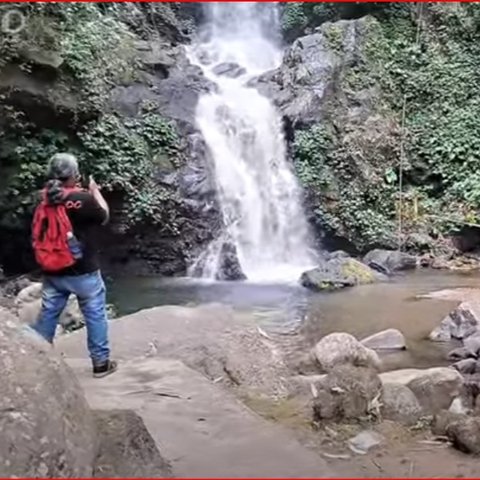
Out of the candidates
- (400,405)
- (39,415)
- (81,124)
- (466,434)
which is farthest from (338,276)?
(39,415)

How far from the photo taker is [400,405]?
4.62 metres

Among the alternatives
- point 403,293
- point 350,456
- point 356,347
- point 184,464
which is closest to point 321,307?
point 403,293

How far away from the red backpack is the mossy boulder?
705 centimetres

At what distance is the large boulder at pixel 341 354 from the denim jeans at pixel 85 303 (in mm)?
2393

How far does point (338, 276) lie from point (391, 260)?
75.9 inches

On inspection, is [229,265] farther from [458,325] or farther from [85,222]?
[85,222]

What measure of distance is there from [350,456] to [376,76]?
503 inches

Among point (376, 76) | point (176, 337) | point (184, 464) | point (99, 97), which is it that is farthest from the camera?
point (376, 76)

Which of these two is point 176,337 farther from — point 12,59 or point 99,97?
point 99,97

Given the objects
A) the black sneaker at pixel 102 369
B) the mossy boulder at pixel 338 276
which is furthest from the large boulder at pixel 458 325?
the black sneaker at pixel 102 369

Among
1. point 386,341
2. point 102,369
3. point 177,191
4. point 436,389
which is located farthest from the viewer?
point 177,191

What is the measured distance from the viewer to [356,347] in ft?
20.0

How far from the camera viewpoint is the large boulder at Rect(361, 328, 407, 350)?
22.6ft

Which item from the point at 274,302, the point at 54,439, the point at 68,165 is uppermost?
the point at 68,165
